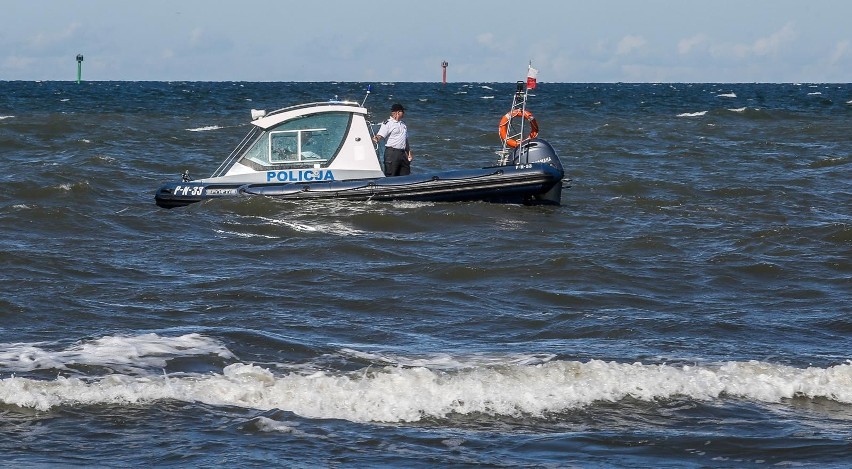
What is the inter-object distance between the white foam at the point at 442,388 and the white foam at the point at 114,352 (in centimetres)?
45

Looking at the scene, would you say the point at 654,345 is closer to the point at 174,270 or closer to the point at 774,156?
the point at 174,270

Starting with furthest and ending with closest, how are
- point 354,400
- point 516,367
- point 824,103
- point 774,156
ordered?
point 824,103 < point 774,156 < point 516,367 < point 354,400

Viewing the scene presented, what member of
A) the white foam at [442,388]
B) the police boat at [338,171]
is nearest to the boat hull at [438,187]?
the police boat at [338,171]

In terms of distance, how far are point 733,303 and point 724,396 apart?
351 cm

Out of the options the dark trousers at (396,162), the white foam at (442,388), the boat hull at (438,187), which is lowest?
the white foam at (442,388)

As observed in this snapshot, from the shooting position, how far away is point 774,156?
28.8m

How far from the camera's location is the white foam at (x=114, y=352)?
8.34m

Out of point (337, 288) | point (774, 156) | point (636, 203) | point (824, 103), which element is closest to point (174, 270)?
point (337, 288)

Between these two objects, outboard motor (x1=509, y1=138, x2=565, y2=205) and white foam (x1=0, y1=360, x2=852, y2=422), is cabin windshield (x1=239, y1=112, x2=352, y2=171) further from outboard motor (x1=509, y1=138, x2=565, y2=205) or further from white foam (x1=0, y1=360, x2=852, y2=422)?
white foam (x1=0, y1=360, x2=852, y2=422)

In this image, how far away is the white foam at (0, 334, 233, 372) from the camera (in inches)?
328

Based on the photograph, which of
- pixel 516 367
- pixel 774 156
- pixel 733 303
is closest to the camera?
pixel 516 367

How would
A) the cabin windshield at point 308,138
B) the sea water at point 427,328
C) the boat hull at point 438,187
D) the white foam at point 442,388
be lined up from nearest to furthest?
the sea water at point 427,328
the white foam at point 442,388
the boat hull at point 438,187
the cabin windshield at point 308,138

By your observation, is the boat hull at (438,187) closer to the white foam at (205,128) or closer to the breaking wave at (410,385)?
the breaking wave at (410,385)

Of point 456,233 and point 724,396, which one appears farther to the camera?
point 456,233
